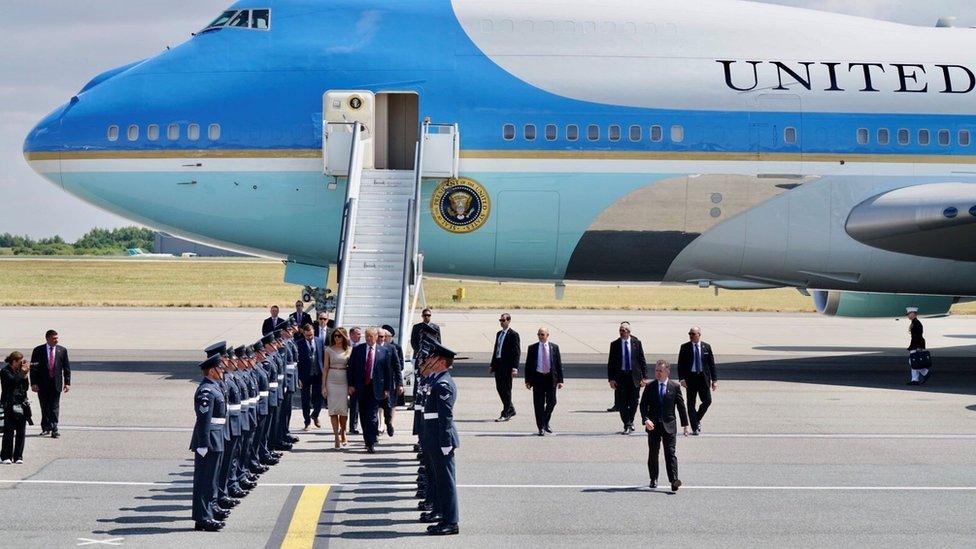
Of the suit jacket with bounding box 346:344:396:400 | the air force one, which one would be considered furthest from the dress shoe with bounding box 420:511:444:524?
the air force one

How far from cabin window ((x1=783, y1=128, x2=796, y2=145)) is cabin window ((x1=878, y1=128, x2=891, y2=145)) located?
1.88 m

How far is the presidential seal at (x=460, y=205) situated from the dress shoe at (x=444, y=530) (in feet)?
45.7

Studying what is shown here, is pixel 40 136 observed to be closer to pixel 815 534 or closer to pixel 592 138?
pixel 592 138

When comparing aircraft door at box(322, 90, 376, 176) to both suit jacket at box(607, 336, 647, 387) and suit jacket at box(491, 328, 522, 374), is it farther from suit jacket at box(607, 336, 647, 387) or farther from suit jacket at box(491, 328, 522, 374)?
suit jacket at box(607, 336, 647, 387)

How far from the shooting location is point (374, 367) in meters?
18.8

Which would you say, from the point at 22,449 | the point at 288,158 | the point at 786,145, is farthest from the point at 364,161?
the point at 22,449

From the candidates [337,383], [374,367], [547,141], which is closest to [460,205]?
[547,141]

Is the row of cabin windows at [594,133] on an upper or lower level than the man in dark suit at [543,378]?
upper

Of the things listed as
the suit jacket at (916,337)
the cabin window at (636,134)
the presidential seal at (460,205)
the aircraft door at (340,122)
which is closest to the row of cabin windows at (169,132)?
the aircraft door at (340,122)

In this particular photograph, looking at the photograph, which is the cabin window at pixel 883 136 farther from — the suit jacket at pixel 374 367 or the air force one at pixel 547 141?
the suit jacket at pixel 374 367

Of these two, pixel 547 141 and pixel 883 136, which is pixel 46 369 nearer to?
pixel 547 141

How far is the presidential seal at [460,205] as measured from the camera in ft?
85.9

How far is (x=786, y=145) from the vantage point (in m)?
26.6

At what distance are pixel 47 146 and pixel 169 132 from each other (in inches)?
106
